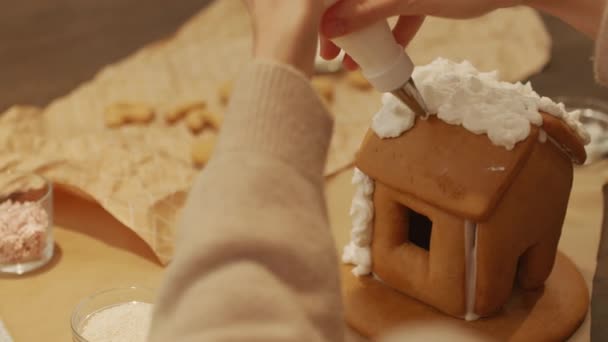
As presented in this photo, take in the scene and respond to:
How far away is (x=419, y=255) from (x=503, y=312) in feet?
0.35

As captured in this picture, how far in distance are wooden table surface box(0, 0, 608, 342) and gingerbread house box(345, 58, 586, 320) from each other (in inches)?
4.6

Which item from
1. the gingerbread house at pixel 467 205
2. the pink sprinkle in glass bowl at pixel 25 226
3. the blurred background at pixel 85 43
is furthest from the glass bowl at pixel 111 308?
the blurred background at pixel 85 43

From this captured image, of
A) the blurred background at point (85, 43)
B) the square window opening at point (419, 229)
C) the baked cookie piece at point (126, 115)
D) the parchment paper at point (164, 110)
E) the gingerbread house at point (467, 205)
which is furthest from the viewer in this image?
the blurred background at point (85, 43)

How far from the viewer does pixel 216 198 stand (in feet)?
1.67

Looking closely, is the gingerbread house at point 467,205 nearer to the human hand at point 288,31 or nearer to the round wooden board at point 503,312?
the round wooden board at point 503,312

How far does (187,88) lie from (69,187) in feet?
1.33

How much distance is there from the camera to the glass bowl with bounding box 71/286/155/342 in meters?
0.80

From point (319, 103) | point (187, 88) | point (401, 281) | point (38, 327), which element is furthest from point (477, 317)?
point (187, 88)

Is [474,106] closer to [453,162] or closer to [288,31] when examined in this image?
[453,162]

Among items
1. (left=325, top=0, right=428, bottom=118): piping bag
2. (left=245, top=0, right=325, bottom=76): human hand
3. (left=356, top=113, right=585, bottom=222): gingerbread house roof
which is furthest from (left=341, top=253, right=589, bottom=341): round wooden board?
(left=245, top=0, right=325, bottom=76): human hand

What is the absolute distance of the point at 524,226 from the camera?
30.6 inches

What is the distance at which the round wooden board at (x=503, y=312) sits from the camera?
0.80 m

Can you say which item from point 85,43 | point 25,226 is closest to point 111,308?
point 25,226

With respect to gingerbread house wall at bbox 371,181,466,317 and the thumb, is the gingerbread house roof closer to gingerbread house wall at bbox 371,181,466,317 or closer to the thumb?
gingerbread house wall at bbox 371,181,466,317
